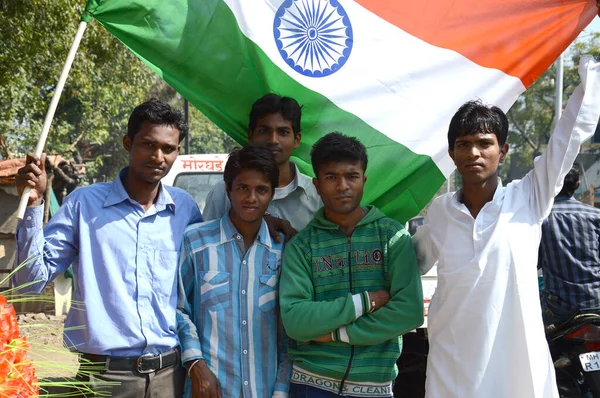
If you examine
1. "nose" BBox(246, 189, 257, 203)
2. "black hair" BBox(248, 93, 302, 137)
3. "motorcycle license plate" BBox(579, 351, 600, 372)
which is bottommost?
"motorcycle license plate" BBox(579, 351, 600, 372)

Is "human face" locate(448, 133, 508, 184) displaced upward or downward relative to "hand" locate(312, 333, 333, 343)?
upward

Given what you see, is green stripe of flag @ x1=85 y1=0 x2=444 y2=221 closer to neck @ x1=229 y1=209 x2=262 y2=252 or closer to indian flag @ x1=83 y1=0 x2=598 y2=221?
indian flag @ x1=83 y1=0 x2=598 y2=221

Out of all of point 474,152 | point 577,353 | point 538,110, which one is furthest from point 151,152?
point 538,110

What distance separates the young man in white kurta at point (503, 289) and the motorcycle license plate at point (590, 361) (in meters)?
1.99

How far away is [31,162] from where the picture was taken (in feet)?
8.73

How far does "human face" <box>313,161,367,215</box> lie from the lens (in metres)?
3.04

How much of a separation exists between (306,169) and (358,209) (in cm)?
90

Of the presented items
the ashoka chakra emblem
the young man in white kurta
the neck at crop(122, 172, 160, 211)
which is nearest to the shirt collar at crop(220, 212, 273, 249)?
the neck at crop(122, 172, 160, 211)

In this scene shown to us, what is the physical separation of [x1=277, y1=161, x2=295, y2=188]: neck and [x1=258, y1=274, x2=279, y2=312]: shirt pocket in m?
0.63

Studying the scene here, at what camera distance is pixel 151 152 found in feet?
10.1

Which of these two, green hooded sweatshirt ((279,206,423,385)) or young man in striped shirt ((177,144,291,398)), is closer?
green hooded sweatshirt ((279,206,423,385))

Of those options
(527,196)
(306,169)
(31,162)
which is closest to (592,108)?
(527,196)

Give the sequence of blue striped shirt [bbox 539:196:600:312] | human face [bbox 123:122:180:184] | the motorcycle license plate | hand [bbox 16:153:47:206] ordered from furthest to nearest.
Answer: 1. blue striped shirt [bbox 539:196:600:312]
2. the motorcycle license plate
3. human face [bbox 123:122:180:184]
4. hand [bbox 16:153:47:206]

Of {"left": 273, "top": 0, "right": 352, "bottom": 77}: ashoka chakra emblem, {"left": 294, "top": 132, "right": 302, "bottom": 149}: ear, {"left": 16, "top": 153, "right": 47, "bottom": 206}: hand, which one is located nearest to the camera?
{"left": 16, "top": 153, "right": 47, "bottom": 206}: hand
